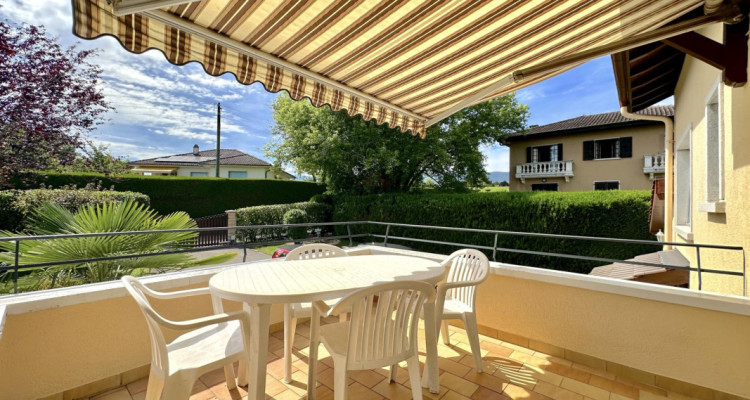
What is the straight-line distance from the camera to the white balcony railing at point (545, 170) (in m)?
17.0

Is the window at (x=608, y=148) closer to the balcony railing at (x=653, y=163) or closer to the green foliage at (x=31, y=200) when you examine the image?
the balcony railing at (x=653, y=163)

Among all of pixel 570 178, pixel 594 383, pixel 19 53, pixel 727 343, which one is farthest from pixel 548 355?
pixel 570 178

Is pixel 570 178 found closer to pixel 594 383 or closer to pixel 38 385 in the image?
pixel 594 383

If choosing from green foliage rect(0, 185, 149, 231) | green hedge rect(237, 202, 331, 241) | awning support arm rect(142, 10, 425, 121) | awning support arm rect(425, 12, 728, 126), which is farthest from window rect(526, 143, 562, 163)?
green foliage rect(0, 185, 149, 231)

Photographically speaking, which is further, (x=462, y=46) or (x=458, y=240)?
(x=458, y=240)

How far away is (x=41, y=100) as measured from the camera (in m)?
7.94

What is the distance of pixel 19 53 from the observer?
7.63 m

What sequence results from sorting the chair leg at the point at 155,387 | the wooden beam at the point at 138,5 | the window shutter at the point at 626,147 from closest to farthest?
the wooden beam at the point at 138,5
the chair leg at the point at 155,387
the window shutter at the point at 626,147

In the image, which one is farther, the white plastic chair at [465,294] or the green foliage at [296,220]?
the green foliage at [296,220]

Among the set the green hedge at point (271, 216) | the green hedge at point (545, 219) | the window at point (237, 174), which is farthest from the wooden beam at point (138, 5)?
the window at point (237, 174)

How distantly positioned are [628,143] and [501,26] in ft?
58.7

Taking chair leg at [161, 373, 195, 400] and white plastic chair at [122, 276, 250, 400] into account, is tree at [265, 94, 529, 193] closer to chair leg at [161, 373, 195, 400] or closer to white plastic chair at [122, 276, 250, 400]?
white plastic chair at [122, 276, 250, 400]

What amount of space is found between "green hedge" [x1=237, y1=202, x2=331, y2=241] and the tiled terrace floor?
370 inches

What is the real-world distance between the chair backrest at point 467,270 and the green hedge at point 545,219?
707cm
